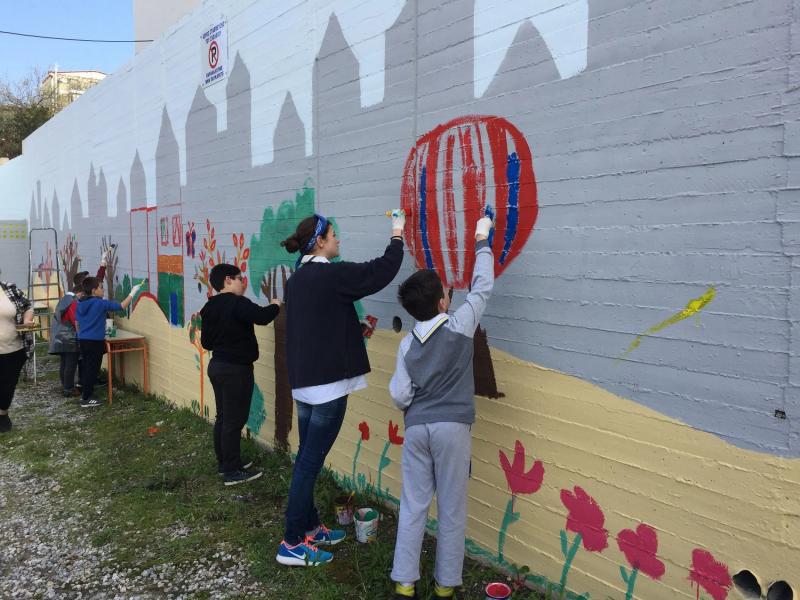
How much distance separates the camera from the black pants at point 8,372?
6512mm

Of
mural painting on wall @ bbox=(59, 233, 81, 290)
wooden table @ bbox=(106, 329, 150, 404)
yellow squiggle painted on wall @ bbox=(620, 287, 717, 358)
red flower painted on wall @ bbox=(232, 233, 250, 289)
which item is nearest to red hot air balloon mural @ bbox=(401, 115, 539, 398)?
yellow squiggle painted on wall @ bbox=(620, 287, 717, 358)

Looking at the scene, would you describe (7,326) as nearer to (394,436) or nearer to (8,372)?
(8,372)

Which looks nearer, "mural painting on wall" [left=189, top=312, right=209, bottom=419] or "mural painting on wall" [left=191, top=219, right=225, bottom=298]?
"mural painting on wall" [left=191, top=219, right=225, bottom=298]

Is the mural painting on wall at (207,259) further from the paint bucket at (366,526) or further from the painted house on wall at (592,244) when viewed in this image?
the paint bucket at (366,526)

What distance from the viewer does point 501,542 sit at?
11.2ft

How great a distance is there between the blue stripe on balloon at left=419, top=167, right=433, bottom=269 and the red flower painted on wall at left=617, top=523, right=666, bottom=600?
1797 millimetres

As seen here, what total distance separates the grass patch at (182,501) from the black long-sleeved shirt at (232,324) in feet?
3.32

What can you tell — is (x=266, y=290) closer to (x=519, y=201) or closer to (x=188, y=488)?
(x=188, y=488)

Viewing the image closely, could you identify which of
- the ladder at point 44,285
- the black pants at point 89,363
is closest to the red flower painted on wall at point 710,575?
the black pants at point 89,363

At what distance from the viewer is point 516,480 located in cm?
333

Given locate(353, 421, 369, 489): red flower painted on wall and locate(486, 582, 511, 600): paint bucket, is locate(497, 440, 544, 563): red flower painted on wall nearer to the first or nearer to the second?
locate(486, 582, 511, 600): paint bucket

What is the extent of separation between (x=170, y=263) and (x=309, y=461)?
4615mm

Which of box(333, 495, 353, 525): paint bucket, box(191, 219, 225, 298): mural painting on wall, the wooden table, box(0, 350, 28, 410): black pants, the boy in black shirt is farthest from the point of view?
the wooden table

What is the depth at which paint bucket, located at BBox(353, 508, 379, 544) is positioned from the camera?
12.6 ft
